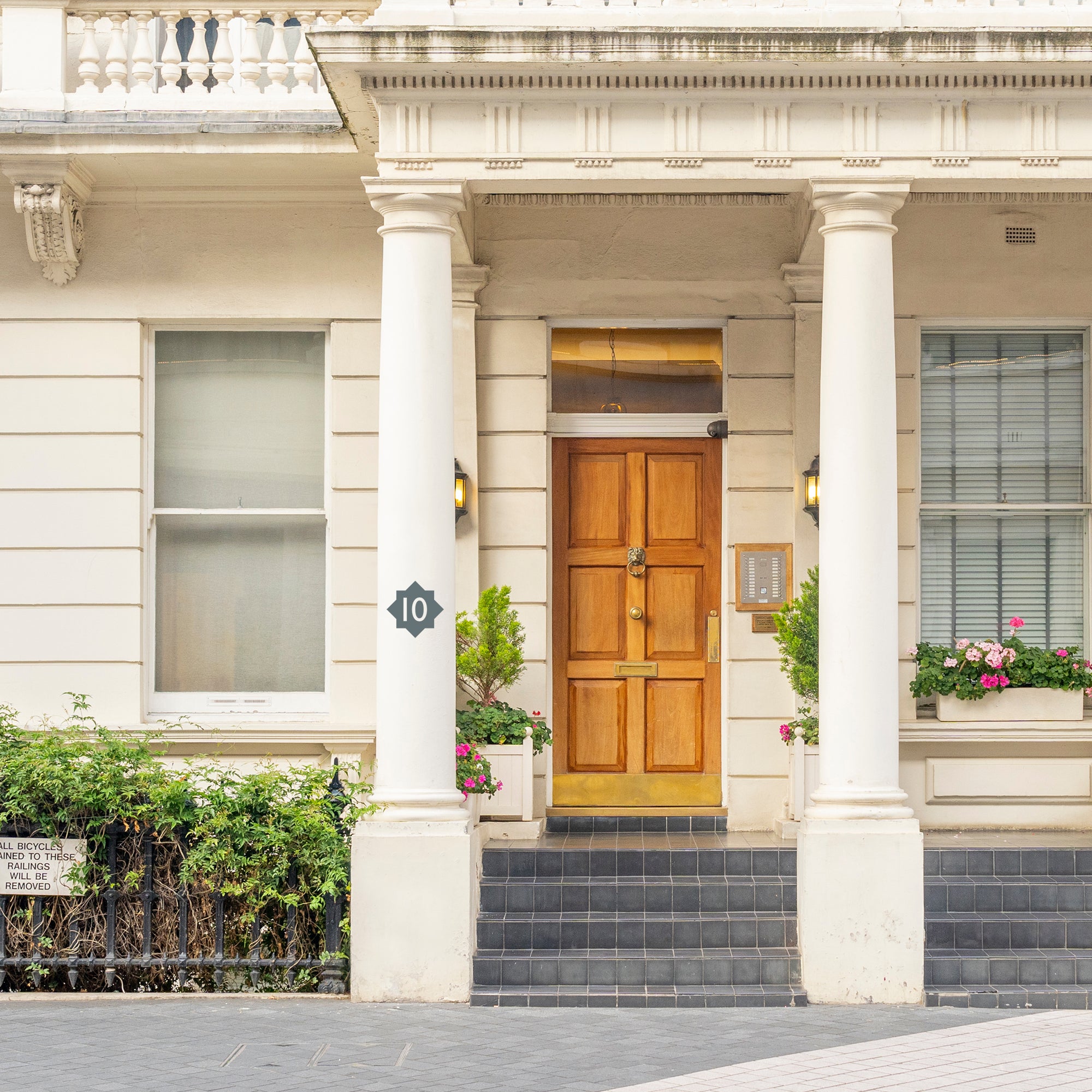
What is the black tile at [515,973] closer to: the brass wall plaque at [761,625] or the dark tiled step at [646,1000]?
the dark tiled step at [646,1000]

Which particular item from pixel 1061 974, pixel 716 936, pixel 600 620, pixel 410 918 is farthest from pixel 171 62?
pixel 1061 974

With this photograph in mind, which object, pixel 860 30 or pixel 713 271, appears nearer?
pixel 860 30

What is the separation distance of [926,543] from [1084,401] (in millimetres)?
1472

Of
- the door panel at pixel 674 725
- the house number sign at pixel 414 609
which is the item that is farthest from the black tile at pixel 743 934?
the house number sign at pixel 414 609

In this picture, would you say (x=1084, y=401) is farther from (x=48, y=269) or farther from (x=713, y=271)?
(x=48, y=269)

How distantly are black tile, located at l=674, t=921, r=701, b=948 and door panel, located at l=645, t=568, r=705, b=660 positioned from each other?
7.80 ft

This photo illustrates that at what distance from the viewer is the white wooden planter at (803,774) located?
912 centimetres

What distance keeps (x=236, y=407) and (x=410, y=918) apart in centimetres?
→ 397

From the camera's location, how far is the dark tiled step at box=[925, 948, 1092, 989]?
761 centimetres

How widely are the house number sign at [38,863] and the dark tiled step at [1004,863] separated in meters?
4.95

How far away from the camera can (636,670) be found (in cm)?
985

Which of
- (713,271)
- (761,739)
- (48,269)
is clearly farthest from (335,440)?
(761,739)

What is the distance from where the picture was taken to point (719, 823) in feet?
31.0

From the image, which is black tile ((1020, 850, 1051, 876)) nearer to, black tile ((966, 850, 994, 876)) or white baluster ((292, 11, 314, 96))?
black tile ((966, 850, 994, 876))
